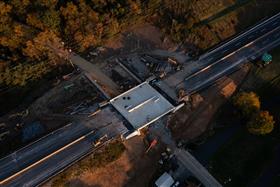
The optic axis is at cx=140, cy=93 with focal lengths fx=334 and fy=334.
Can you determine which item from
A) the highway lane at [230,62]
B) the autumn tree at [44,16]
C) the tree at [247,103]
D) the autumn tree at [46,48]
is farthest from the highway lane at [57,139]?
the tree at [247,103]

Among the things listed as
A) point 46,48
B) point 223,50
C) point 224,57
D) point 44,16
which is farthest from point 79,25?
point 223,50

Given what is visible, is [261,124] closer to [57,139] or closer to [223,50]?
[223,50]


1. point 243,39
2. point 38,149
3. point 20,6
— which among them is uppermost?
point 20,6

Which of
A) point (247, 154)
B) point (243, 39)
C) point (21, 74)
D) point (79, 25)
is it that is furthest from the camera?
point (243, 39)

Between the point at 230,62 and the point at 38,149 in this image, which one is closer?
the point at 38,149

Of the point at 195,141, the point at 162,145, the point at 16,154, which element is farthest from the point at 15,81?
the point at 195,141

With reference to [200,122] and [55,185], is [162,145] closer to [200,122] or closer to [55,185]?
[200,122]
